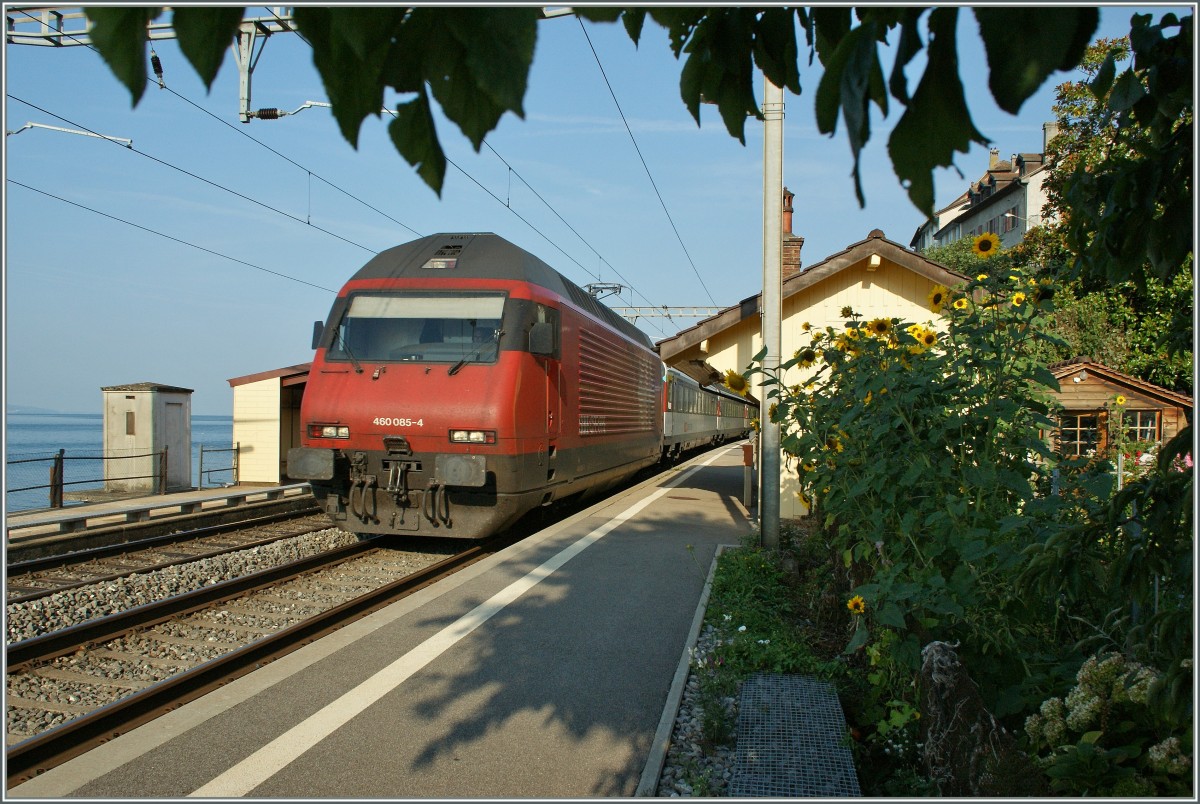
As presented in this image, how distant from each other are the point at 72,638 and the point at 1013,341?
6.60 meters

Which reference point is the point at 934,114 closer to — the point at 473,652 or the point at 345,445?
the point at 473,652

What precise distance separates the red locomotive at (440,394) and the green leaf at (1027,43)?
7.30m

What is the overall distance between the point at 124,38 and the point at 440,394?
757 centimetres

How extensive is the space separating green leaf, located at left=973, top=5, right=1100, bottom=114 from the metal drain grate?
312 centimetres

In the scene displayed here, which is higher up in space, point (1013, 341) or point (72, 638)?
point (1013, 341)

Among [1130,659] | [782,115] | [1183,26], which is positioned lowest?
[1130,659]

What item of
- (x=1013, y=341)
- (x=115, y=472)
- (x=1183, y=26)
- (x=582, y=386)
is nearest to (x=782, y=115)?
(x=582, y=386)

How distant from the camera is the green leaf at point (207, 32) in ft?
3.24

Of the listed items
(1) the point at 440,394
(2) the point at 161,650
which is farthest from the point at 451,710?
(1) the point at 440,394

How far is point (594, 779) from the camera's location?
11.5 ft

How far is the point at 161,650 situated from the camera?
591cm

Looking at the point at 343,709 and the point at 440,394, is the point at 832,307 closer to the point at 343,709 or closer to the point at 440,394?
the point at 440,394

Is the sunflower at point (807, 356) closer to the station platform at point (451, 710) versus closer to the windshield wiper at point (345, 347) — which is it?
the station platform at point (451, 710)

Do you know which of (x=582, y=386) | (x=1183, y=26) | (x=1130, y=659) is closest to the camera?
(x=1183, y=26)
